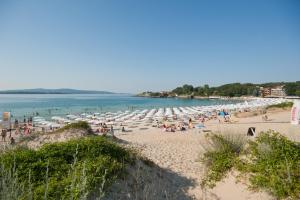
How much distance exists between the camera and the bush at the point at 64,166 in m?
4.62

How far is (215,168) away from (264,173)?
1610mm

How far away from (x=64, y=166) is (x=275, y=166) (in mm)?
4839

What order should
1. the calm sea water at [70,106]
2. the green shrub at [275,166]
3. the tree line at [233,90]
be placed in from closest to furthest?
the green shrub at [275,166]
the calm sea water at [70,106]
the tree line at [233,90]

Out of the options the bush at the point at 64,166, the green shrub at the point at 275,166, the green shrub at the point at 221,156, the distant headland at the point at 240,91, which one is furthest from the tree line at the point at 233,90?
the bush at the point at 64,166

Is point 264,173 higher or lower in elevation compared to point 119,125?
higher

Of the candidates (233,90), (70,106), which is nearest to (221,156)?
(70,106)

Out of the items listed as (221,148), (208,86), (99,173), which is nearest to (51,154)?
(99,173)

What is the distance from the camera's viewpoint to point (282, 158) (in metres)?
6.14

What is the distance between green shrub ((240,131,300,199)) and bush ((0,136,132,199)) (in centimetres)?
326

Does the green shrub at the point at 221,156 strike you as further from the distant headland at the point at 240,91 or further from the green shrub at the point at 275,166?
the distant headland at the point at 240,91

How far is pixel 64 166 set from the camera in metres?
5.69

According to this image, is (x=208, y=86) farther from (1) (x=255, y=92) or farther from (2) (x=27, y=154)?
(2) (x=27, y=154)

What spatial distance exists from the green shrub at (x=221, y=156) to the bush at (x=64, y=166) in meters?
2.42

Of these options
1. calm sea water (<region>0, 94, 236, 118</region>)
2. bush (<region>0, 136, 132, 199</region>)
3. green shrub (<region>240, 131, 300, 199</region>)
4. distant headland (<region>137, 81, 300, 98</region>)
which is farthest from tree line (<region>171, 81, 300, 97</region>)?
bush (<region>0, 136, 132, 199</region>)
